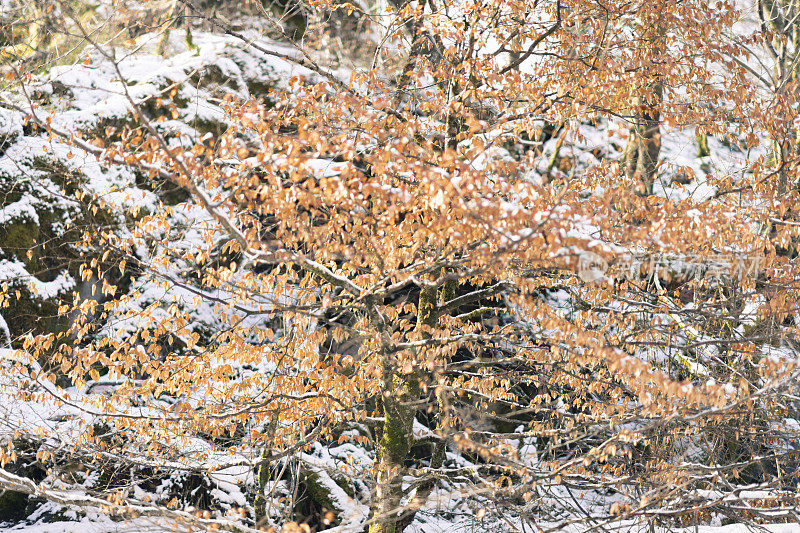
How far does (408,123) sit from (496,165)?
1.33 meters

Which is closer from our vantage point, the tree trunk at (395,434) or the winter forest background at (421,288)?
the winter forest background at (421,288)

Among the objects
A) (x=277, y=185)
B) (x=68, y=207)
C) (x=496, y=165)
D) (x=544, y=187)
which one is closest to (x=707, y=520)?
(x=544, y=187)

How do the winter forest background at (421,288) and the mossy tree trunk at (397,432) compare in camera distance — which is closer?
the winter forest background at (421,288)

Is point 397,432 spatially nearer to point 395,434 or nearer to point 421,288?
point 395,434

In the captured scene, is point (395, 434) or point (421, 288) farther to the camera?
point (421, 288)

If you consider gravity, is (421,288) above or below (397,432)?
above

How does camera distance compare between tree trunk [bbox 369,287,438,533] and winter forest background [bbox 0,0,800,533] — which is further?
tree trunk [bbox 369,287,438,533]

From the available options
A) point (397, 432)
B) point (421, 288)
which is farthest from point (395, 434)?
point (421, 288)

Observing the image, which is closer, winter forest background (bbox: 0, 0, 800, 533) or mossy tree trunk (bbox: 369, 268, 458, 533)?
winter forest background (bbox: 0, 0, 800, 533)

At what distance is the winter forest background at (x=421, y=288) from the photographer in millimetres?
5355

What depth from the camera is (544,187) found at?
635cm

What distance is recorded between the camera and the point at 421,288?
7.88 metres

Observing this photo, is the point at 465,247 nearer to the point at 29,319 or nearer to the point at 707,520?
the point at 707,520

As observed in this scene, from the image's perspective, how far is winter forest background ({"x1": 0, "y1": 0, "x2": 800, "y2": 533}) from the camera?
5355 mm
